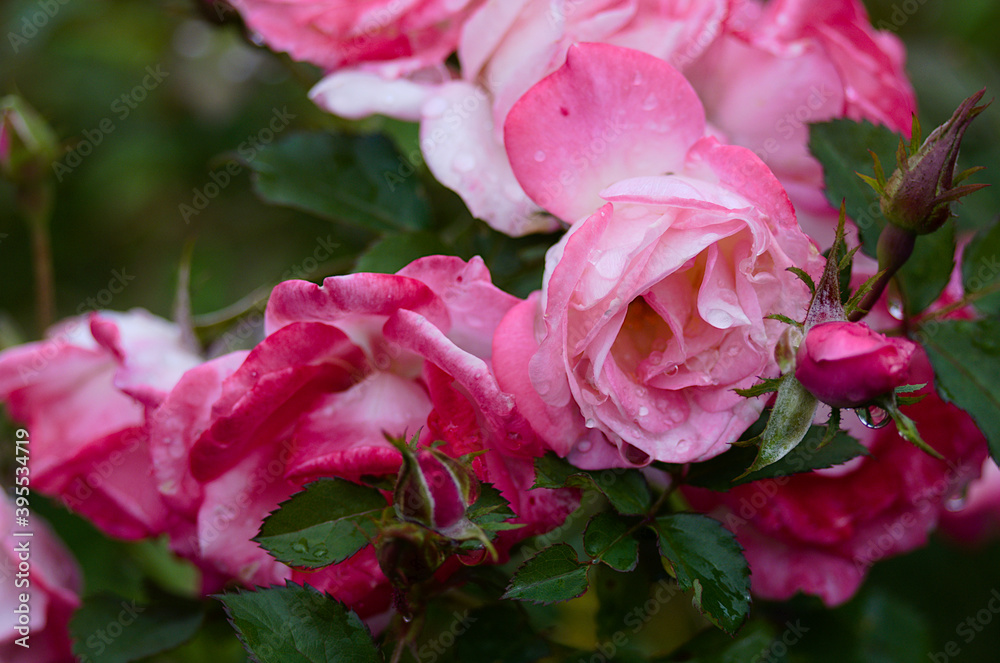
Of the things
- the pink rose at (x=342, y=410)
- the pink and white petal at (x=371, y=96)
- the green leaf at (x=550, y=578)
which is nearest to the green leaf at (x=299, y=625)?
the pink rose at (x=342, y=410)

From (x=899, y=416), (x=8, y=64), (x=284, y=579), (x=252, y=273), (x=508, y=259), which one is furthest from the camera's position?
(x=252, y=273)

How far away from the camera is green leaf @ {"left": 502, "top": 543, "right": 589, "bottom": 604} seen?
49 cm

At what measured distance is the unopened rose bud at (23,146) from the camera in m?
0.94

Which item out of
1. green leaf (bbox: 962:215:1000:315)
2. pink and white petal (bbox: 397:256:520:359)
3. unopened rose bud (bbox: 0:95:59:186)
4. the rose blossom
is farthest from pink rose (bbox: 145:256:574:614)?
unopened rose bud (bbox: 0:95:59:186)

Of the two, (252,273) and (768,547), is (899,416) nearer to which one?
(768,547)

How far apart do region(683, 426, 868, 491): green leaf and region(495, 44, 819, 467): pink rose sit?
0.05 m

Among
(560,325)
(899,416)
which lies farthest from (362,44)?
(899,416)

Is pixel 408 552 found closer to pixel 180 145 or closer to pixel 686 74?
pixel 686 74

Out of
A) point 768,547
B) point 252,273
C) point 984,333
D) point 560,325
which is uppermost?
point 560,325

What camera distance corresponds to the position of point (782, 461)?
1.79 feet

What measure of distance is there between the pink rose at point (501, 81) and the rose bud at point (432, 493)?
21 cm

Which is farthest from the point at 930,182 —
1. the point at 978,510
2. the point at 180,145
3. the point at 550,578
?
the point at 180,145

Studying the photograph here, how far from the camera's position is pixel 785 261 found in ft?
1.62

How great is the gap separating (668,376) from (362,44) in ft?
1.36
